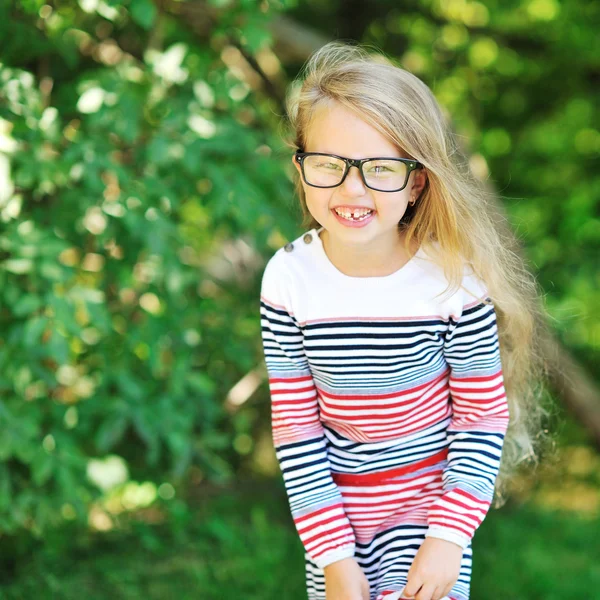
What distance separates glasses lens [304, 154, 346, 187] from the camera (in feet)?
5.27

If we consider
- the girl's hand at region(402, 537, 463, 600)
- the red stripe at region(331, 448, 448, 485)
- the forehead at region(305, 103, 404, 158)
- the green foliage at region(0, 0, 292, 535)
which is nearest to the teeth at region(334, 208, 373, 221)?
the forehead at region(305, 103, 404, 158)

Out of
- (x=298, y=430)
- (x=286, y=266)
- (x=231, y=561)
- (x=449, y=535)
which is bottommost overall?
(x=231, y=561)

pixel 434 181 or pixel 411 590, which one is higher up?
pixel 434 181

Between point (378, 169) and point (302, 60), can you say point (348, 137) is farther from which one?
point (302, 60)

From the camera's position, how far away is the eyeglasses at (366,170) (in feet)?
5.20

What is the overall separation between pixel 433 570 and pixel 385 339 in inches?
18.1

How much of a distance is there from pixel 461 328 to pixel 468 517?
381 mm

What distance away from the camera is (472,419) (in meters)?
1.74

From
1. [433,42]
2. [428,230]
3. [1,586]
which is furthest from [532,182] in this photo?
[1,586]

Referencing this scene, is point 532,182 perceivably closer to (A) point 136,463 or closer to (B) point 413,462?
(A) point 136,463

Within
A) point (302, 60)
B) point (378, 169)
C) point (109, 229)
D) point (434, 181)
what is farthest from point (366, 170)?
point (302, 60)

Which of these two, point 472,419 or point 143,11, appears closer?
point 472,419

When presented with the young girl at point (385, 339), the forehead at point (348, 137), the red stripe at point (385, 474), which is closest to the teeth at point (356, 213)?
the young girl at point (385, 339)

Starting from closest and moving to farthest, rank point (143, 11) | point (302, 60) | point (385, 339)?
point (385, 339)
point (143, 11)
point (302, 60)
